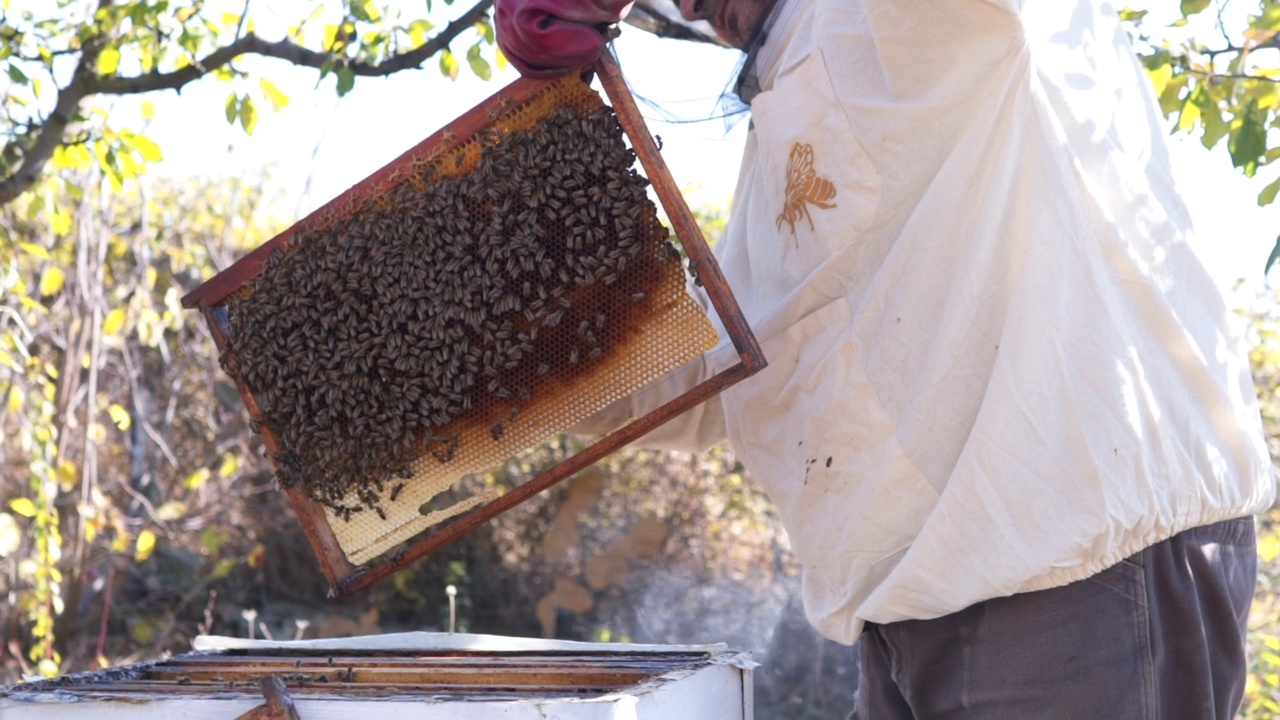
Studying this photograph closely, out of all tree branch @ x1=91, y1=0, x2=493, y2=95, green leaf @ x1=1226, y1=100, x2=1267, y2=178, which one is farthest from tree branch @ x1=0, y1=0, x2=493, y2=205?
green leaf @ x1=1226, y1=100, x2=1267, y2=178

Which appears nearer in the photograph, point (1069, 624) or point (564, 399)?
point (1069, 624)

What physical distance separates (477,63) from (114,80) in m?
1.30

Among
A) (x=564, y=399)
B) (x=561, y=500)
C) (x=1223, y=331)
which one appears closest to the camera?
(x=1223, y=331)

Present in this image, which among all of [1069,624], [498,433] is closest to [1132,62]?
[1069,624]

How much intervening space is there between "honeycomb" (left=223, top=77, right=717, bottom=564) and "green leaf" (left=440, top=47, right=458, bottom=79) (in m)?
1.56

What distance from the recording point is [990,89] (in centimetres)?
191

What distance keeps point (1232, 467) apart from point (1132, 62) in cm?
79

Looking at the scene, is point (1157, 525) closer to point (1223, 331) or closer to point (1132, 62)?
point (1223, 331)

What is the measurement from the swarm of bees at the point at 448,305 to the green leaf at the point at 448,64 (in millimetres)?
1575

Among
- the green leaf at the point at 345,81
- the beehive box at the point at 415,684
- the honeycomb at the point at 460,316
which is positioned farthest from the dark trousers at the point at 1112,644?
the green leaf at the point at 345,81

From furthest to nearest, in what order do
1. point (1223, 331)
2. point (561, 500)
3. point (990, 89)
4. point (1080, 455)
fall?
point (561, 500) → point (1223, 331) → point (990, 89) → point (1080, 455)

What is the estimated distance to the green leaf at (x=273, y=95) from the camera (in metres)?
3.94

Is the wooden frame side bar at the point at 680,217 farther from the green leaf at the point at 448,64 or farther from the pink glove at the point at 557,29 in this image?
the green leaf at the point at 448,64

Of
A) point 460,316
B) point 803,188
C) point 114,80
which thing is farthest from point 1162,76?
point 114,80
